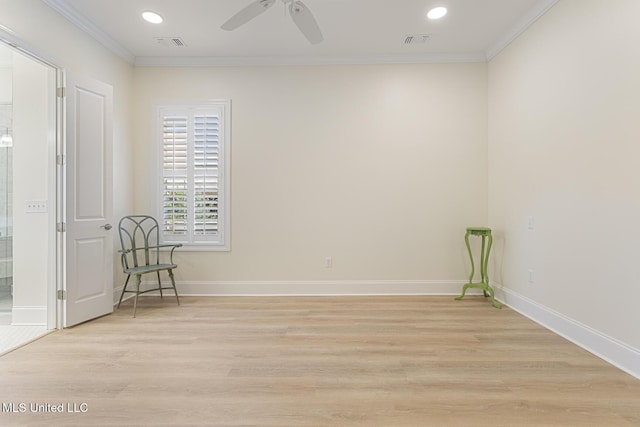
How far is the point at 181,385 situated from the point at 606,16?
408cm

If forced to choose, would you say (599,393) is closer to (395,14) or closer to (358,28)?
(395,14)

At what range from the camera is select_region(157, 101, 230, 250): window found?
4422mm

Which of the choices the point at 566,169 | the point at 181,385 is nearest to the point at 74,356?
the point at 181,385

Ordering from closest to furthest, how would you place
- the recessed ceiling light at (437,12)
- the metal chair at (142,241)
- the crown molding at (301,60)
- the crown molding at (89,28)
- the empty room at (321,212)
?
1. the empty room at (321,212)
2. the crown molding at (89,28)
3. the recessed ceiling light at (437,12)
4. the metal chair at (142,241)
5. the crown molding at (301,60)

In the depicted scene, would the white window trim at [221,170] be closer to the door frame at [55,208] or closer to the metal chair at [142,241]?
the metal chair at [142,241]

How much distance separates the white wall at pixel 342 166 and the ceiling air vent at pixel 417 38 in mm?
410

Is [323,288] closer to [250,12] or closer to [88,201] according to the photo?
[88,201]

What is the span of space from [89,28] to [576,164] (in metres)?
4.98

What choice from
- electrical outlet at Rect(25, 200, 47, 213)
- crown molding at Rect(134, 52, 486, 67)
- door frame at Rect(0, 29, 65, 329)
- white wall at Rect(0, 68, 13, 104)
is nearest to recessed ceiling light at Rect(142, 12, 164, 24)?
crown molding at Rect(134, 52, 486, 67)

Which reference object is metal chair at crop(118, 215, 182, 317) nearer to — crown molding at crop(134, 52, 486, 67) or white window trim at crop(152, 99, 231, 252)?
white window trim at crop(152, 99, 231, 252)

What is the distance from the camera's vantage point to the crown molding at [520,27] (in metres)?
3.22

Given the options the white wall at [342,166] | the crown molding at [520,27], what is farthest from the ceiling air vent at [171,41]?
the crown molding at [520,27]

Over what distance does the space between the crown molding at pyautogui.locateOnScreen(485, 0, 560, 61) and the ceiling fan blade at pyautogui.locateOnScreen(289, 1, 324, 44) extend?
223cm

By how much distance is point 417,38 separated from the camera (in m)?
3.92
